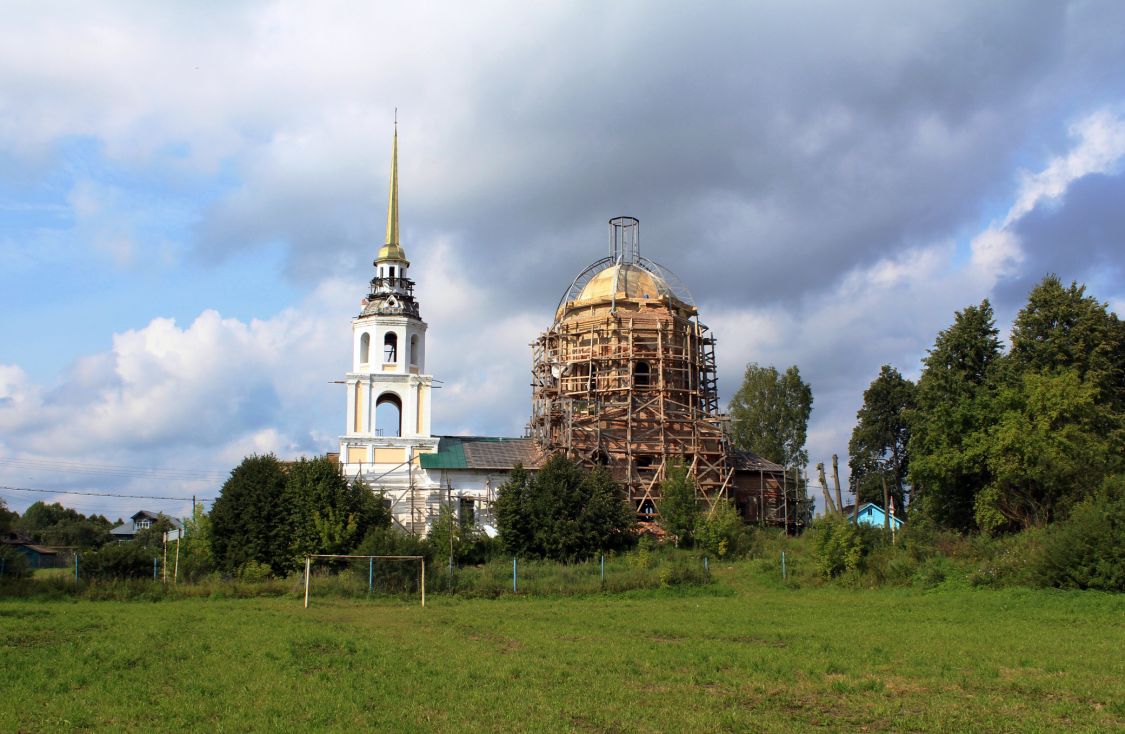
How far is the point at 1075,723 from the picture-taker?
13344 mm

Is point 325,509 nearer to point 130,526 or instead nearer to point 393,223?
point 393,223

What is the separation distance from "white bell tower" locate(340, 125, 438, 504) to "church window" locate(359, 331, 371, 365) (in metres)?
0.05

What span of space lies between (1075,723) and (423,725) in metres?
8.22

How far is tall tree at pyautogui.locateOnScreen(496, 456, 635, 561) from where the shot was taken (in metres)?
43.2

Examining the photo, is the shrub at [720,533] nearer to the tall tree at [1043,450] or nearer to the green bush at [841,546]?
the green bush at [841,546]

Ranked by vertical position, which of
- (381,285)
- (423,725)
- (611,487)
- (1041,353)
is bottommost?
(423,725)

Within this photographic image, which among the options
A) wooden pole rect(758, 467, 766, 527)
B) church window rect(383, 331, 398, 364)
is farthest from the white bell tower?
wooden pole rect(758, 467, 766, 527)

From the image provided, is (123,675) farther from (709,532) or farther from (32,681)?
(709,532)

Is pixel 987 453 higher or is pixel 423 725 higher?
pixel 987 453

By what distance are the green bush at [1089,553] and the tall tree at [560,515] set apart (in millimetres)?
17783

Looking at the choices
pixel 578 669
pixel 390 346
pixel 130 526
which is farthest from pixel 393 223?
pixel 130 526

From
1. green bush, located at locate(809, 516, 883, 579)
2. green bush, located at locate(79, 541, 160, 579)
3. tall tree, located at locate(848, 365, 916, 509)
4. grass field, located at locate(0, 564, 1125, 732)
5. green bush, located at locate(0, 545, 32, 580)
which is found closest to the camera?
grass field, located at locate(0, 564, 1125, 732)

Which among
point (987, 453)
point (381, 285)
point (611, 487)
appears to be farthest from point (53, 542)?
point (987, 453)

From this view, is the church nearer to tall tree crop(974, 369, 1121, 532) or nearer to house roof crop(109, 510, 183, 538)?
tall tree crop(974, 369, 1121, 532)
